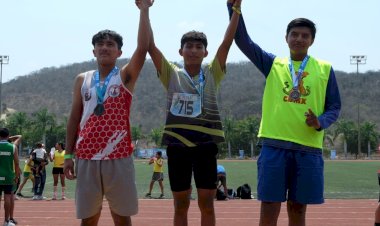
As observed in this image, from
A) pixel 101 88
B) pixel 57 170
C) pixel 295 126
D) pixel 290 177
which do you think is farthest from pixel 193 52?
pixel 57 170

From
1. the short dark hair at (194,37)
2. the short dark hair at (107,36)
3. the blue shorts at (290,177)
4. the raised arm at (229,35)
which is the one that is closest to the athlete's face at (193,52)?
the short dark hair at (194,37)

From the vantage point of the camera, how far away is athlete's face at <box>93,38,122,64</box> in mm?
5207

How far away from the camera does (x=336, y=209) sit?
1371 centimetres

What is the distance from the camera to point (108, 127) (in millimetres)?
5027

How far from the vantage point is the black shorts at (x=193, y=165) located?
5355 mm

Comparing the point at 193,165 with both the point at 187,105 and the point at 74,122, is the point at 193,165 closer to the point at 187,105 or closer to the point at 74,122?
the point at 187,105

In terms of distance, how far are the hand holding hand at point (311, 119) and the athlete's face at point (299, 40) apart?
633mm

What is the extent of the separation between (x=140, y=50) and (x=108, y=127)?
27.8 inches

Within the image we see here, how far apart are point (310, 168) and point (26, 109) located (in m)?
155

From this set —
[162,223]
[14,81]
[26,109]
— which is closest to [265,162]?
[162,223]

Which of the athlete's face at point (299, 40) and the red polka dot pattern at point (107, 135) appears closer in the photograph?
the red polka dot pattern at point (107, 135)

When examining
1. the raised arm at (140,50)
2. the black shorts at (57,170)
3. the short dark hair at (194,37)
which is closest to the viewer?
the raised arm at (140,50)

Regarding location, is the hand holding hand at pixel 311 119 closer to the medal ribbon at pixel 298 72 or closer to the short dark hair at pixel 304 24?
the medal ribbon at pixel 298 72

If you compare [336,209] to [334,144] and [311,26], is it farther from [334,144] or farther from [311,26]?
[334,144]
